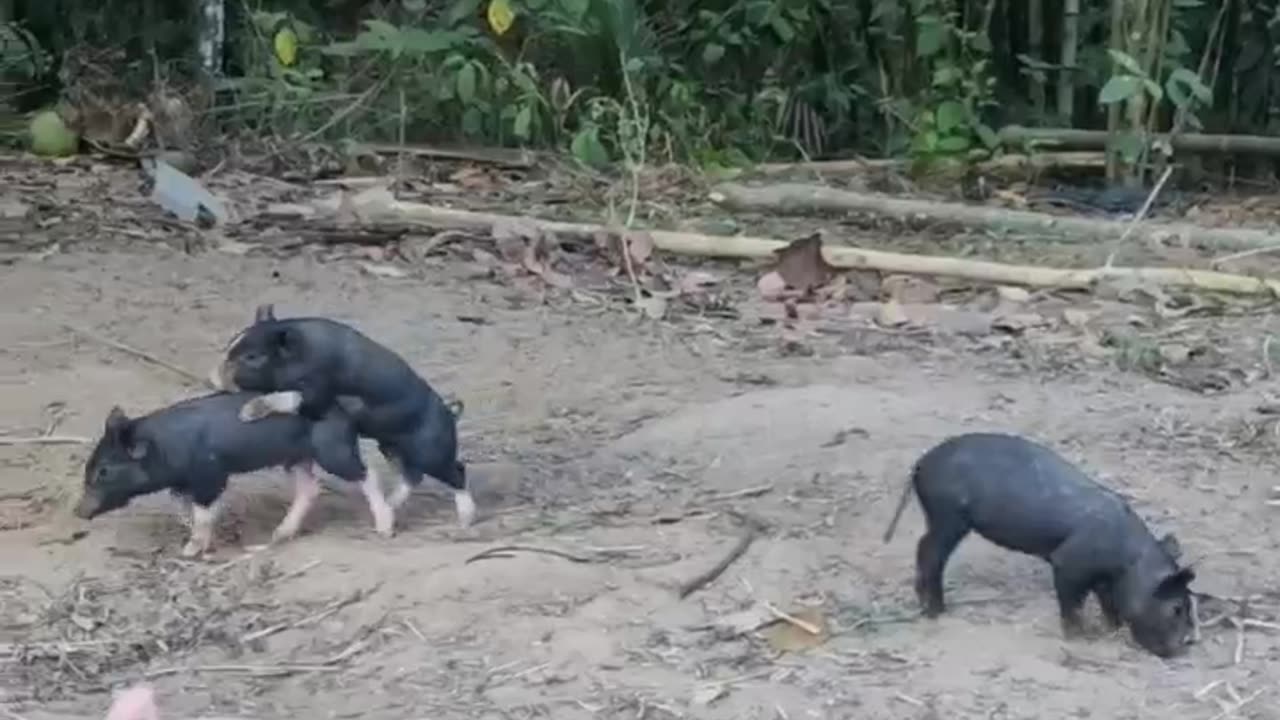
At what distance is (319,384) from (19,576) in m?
0.83

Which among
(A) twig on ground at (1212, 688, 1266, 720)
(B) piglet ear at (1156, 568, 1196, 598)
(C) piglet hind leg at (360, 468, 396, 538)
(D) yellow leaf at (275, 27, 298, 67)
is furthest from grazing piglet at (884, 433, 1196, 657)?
(D) yellow leaf at (275, 27, 298, 67)

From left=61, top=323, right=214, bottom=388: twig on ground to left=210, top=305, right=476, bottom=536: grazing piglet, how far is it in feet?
4.37

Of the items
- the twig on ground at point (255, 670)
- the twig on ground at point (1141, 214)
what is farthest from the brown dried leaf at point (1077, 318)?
the twig on ground at point (255, 670)

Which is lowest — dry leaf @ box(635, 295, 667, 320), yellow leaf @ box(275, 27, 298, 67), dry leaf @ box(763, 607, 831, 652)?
dry leaf @ box(635, 295, 667, 320)

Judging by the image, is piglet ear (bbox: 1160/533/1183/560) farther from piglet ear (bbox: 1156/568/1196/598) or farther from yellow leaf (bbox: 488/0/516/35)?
yellow leaf (bbox: 488/0/516/35)

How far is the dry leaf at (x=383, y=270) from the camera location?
8.31 m

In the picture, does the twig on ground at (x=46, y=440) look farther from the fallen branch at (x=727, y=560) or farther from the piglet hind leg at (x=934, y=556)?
the piglet hind leg at (x=934, y=556)

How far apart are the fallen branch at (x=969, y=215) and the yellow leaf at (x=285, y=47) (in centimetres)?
275

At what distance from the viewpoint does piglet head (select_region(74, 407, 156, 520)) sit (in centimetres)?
523

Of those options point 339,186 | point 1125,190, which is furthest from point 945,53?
point 339,186

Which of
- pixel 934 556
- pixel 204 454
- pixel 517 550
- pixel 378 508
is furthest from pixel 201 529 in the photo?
pixel 934 556

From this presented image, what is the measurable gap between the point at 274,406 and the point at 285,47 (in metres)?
6.34

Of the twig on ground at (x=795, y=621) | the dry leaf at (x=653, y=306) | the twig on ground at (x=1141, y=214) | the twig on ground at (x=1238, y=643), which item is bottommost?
the twig on ground at (x=1141, y=214)

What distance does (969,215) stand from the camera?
364 inches
